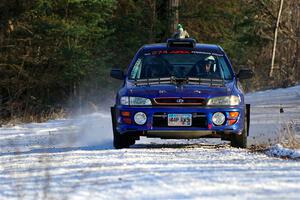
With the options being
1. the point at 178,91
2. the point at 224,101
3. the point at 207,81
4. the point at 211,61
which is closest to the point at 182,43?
the point at 211,61

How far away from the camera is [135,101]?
33.0ft

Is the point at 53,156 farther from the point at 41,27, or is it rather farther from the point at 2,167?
the point at 41,27

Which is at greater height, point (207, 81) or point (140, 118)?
point (207, 81)

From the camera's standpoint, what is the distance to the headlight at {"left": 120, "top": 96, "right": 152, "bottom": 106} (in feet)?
32.8

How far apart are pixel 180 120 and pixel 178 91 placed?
463mm

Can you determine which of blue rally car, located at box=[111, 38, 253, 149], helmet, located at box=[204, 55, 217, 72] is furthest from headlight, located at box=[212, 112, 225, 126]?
helmet, located at box=[204, 55, 217, 72]

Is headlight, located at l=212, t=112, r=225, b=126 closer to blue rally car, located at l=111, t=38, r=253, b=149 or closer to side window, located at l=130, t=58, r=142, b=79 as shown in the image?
blue rally car, located at l=111, t=38, r=253, b=149

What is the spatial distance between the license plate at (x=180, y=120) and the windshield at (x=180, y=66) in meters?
1.38

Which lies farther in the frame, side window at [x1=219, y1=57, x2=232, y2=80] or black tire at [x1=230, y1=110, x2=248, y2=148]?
→ side window at [x1=219, y1=57, x2=232, y2=80]

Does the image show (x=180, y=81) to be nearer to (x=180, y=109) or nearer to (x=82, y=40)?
(x=180, y=109)

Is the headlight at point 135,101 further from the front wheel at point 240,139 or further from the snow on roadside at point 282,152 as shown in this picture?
the snow on roadside at point 282,152

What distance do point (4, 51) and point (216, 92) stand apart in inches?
784

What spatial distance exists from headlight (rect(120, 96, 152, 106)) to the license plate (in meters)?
0.40

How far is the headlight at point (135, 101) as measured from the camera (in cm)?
999
